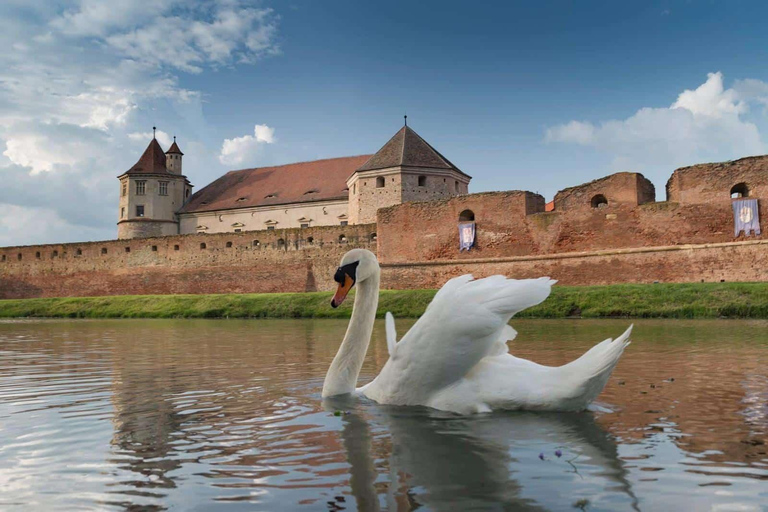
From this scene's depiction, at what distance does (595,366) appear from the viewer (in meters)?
4.66

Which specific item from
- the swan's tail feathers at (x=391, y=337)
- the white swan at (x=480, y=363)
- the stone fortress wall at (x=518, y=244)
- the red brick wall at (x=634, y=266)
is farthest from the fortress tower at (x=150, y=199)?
the white swan at (x=480, y=363)

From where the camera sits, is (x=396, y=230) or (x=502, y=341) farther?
(x=396, y=230)

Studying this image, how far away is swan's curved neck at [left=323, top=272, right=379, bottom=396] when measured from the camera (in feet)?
19.8

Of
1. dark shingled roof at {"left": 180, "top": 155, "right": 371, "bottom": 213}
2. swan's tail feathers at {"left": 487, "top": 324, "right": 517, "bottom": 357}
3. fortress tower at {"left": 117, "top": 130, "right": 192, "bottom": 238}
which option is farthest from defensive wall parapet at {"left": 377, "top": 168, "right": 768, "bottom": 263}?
fortress tower at {"left": 117, "top": 130, "right": 192, "bottom": 238}

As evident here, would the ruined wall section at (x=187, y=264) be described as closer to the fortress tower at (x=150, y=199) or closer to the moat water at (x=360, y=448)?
the fortress tower at (x=150, y=199)

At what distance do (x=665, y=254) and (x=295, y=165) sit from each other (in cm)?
3388

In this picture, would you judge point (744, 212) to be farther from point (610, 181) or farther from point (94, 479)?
point (94, 479)

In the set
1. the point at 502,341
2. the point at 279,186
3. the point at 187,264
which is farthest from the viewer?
the point at 279,186

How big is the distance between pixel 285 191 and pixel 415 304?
27.3m

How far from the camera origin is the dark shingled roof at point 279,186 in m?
48.0

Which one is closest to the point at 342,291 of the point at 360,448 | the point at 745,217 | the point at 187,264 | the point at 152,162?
the point at 360,448

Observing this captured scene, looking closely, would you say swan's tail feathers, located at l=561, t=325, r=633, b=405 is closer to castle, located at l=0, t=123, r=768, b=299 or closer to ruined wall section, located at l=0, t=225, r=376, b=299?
castle, located at l=0, t=123, r=768, b=299

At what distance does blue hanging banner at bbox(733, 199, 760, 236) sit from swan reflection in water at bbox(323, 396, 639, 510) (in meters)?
21.1

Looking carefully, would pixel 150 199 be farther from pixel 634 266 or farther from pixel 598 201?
pixel 634 266
